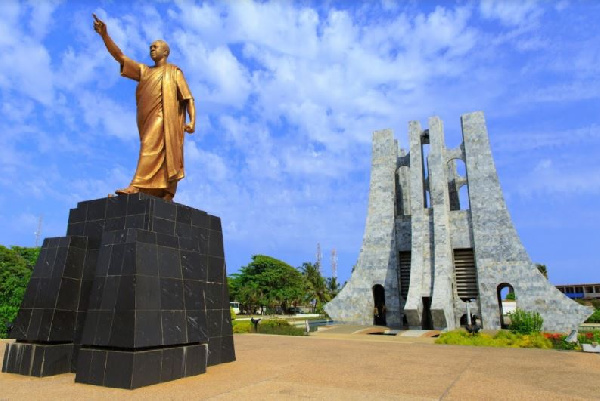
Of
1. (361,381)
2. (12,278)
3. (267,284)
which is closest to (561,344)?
(361,381)

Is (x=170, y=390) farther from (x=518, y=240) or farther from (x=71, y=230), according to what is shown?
(x=518, y=240)

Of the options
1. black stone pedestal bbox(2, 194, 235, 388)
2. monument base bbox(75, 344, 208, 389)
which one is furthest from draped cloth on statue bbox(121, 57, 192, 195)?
monument base bbox(75, 344, 208, 389)

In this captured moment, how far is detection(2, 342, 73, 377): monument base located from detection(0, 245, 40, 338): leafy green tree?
8.07 meters

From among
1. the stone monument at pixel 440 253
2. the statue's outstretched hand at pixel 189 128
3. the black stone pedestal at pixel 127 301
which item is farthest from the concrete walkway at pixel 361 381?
the stone monument at pixel 440 253

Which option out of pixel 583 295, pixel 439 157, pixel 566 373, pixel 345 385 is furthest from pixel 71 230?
pixel 583 295

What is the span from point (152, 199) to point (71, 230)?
2.45 m

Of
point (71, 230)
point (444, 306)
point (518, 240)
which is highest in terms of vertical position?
point (518, 240)

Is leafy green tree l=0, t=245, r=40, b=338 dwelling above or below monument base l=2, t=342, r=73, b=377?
above

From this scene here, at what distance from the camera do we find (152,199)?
26.7 feet

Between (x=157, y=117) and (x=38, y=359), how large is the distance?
5.44m

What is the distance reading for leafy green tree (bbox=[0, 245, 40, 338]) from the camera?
16047 mm

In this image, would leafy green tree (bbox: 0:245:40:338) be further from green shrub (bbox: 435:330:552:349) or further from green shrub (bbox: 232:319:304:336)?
green shrub (bbox: 435:330:552:349)

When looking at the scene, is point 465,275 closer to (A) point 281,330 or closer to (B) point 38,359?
(A) point 281,330

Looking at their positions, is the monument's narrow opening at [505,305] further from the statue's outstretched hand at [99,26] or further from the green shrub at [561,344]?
the statue's outstretched hand at [99,26]
